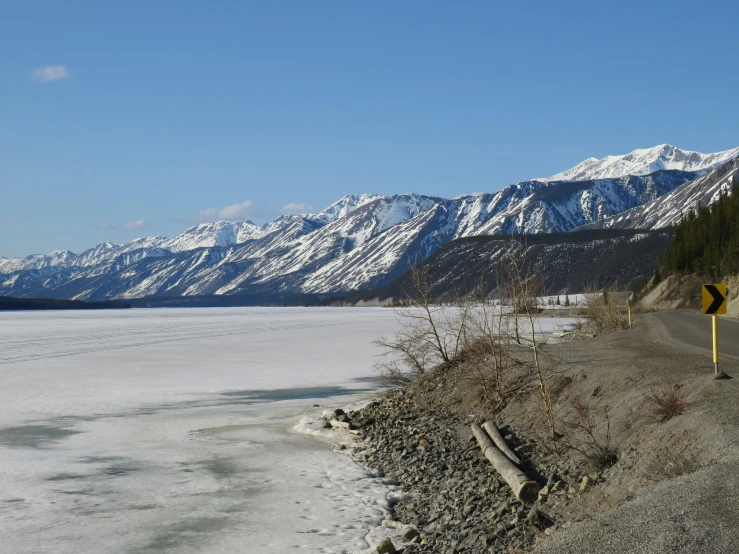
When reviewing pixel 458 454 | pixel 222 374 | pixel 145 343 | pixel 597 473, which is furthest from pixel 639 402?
pixel 145 343

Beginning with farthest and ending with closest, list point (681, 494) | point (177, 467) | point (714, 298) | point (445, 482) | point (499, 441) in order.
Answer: point (177, 467) → point (499, 441) → point (445, 482) → point (714, 298) → point (681, 494)

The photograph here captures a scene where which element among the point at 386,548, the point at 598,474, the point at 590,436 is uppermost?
the point at 590,436

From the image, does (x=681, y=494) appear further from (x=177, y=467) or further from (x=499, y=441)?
(x=177, y=467)

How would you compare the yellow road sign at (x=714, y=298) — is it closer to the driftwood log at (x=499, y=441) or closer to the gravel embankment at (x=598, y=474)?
the gravel embankment at (x=598, y=474)

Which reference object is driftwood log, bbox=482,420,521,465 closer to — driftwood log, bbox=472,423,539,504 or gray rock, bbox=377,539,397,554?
driftwood log, bbox=472,423,539,504

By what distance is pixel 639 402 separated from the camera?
13664mm

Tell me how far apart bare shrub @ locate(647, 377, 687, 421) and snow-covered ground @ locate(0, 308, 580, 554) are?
477 cm

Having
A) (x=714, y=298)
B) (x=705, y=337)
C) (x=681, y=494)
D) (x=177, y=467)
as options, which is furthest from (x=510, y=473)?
(x=705, y=337)

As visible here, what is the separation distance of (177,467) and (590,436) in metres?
8.38

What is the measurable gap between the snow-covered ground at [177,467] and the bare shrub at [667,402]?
4771mm

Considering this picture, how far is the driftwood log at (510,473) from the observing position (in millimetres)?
12297

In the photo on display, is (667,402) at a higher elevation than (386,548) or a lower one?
higher

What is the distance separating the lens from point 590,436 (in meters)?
13.5

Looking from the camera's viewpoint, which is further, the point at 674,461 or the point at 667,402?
the point at 667,402
